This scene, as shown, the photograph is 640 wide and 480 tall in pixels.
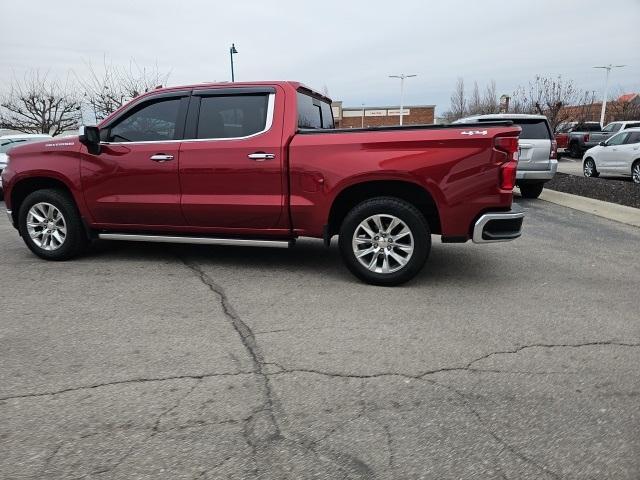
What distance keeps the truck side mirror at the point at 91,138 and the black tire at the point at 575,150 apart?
24.5 metres

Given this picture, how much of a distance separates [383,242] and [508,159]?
136cm

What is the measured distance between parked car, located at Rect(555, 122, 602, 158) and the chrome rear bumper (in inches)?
919

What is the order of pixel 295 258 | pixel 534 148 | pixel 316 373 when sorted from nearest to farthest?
pixel 316 373, pixel 295 258, pixel 534 148

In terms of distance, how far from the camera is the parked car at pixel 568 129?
85.1 feet

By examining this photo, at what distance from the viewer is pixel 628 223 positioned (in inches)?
336

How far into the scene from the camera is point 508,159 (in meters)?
4.66

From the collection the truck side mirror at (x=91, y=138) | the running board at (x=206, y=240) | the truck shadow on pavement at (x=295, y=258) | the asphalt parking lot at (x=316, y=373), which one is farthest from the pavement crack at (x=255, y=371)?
the truck side mirror at (x=91, y=138)

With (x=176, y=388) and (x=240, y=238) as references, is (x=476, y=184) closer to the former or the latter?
(x=240, y=238)

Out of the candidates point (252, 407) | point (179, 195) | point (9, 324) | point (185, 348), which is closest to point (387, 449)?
point (252, 407)

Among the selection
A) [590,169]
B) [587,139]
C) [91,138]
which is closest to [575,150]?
[587,139]

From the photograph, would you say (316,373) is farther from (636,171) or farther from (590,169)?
(590,169)

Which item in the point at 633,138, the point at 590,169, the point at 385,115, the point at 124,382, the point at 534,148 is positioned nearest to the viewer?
the point at 124,382

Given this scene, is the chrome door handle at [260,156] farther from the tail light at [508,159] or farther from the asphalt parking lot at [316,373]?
the tail light at [508,159]

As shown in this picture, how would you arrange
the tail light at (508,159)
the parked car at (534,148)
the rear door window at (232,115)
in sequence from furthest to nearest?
the parked car at (534,148) < the rear door window at (232,115) < the tail light at (508,159)
